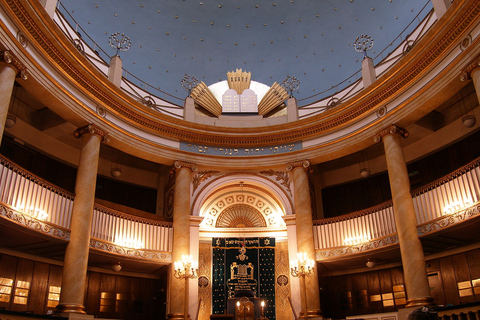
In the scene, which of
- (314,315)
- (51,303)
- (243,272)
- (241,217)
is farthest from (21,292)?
(314,315)

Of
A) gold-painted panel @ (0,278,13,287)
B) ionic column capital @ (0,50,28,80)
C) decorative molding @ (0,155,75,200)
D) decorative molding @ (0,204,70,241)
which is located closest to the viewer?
ionic column capital @ (0,50,28,80)

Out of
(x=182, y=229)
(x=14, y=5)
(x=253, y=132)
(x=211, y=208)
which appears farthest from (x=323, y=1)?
(x=14, y=5)

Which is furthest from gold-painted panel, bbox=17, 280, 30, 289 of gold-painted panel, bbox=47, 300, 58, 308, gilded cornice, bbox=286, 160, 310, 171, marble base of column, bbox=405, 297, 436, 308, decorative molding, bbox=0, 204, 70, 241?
marble base of column, bbox=405, 297, 436, 308

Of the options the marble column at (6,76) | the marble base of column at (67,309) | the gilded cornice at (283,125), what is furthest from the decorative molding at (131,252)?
the marble column at (6,76)

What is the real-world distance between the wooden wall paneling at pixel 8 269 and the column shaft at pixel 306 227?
9.20 m

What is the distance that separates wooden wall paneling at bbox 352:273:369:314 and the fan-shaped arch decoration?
423 cm

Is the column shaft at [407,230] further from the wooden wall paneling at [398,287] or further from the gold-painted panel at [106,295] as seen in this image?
the gold-painted panel at [106,295]

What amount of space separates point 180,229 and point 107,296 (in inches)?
152

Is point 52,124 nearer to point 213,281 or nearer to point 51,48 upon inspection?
point 51,48

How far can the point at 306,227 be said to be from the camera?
1458 cm

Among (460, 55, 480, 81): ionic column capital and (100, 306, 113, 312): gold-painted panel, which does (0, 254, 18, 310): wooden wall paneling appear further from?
(460, 55, 480, 81): ionic column capital

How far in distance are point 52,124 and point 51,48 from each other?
3.78 meters

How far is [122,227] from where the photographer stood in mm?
13656

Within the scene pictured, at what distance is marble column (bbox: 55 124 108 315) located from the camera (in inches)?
419
